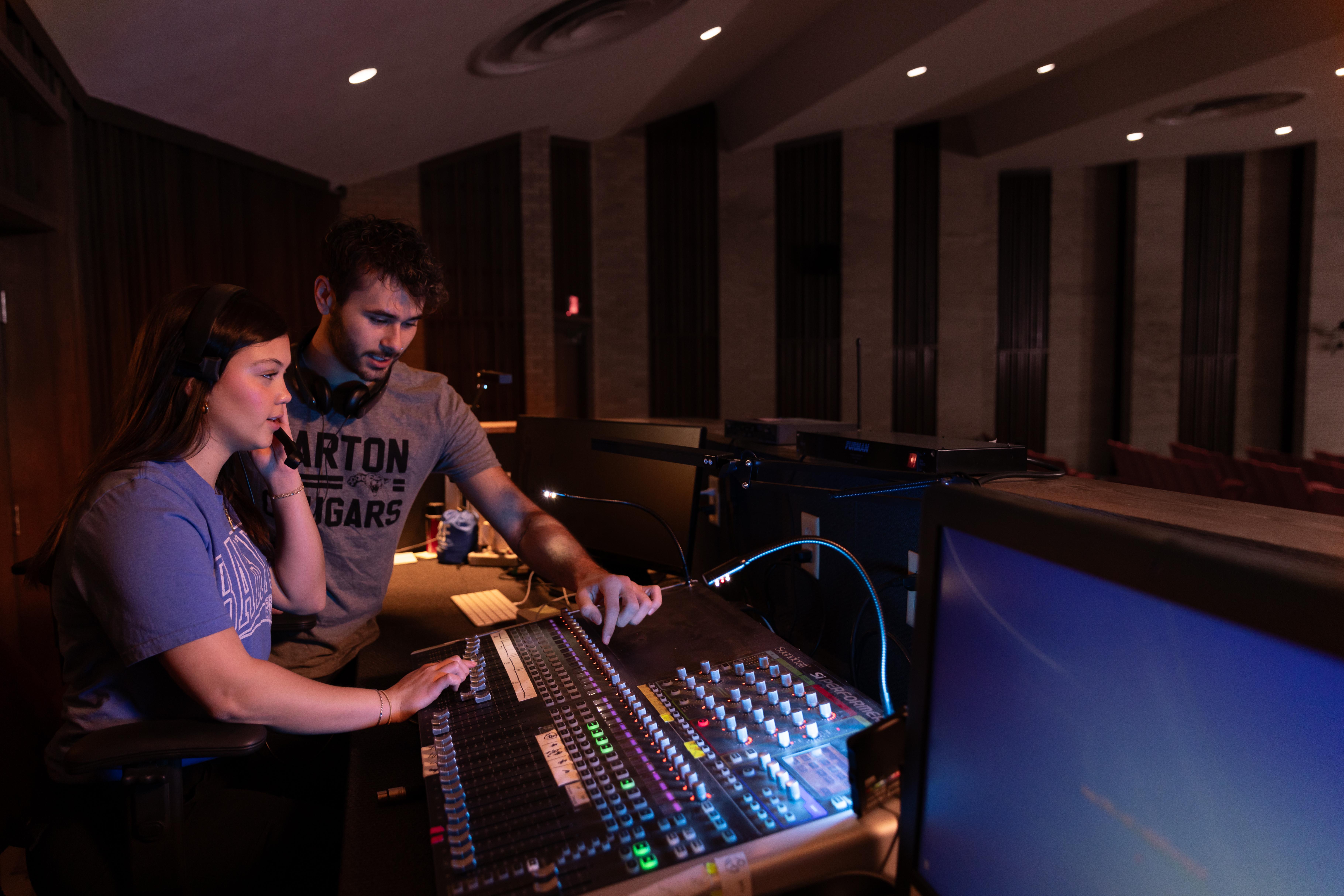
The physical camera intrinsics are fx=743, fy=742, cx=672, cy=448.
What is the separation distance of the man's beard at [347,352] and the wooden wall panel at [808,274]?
655 cm

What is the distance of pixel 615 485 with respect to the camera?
1.82 meters

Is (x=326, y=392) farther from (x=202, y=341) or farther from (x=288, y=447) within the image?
(x=202, y=341)

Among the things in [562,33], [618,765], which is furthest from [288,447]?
[562,33]

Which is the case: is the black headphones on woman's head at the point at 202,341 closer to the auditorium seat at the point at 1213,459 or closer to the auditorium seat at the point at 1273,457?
the auditorium seat at the point at 1213,459

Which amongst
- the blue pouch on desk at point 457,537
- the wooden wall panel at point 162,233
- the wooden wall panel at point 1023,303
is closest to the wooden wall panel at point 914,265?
the wooden wall panel at point 1023,303

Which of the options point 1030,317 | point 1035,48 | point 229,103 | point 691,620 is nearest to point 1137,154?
point 1030,317

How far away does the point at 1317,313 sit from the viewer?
25.4 feet

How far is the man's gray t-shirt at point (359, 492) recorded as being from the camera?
154 centimetres

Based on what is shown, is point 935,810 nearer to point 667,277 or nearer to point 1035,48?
point 1035,48

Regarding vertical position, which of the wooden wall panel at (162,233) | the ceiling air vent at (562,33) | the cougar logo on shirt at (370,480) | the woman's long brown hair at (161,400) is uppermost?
the ceiling air vent at (562,33)

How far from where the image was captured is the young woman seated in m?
0.94

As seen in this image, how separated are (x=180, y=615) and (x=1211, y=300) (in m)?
9.96

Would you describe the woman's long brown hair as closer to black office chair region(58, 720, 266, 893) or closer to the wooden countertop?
black office chair region(58, 720, 266, 893)

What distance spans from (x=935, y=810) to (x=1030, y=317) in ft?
29.7
